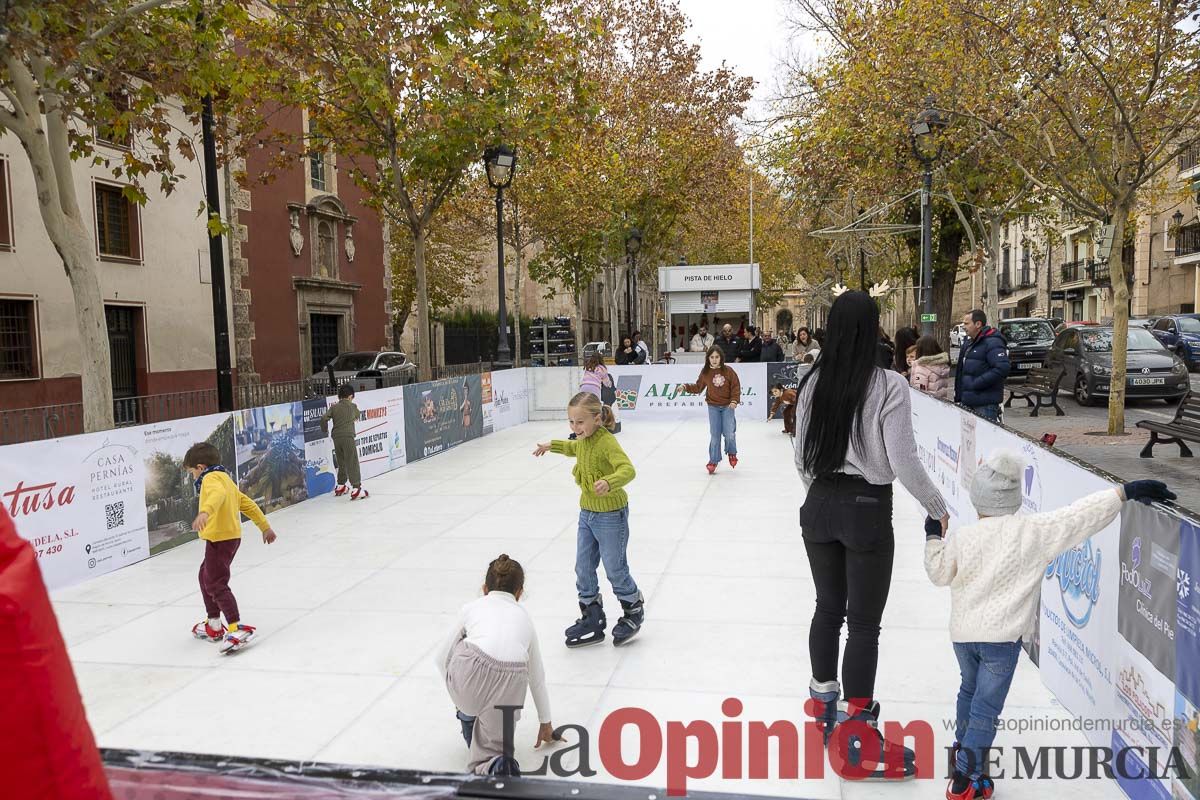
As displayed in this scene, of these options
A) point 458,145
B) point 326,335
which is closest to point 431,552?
point 458,145

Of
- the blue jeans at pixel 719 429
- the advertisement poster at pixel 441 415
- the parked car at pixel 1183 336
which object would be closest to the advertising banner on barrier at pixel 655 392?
the advertisement poster at pixel 441 415

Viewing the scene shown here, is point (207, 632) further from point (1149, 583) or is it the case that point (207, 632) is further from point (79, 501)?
point (1149, 583)

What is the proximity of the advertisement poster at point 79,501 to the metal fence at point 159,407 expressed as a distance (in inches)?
125

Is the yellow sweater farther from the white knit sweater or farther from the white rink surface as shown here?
the white knit sweater

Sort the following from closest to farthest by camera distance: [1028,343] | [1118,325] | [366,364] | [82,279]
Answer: [82,279]
[1118,325]
[1028,343]
[366,364]

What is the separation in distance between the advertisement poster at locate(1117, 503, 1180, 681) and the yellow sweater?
4.94 metres

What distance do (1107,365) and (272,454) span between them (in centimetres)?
1635

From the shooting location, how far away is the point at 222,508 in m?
6.09

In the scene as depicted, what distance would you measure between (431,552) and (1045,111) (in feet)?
47.3

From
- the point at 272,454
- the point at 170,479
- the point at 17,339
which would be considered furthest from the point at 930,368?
the point at 17,339

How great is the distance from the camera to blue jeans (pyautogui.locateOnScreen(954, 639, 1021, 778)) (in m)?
3.65

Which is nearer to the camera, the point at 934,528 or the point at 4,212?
the point at 934,528

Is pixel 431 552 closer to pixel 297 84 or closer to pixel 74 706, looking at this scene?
pixel 74 706

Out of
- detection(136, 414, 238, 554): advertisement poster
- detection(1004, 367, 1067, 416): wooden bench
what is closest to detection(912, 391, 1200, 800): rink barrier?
detection(136, 414, 238, 554): advertisement poster
